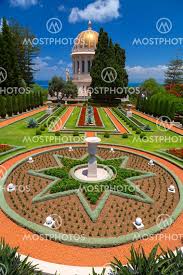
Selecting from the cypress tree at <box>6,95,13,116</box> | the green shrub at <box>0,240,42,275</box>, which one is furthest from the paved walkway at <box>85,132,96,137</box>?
the green shrub at <box>0,240,42,275</box>

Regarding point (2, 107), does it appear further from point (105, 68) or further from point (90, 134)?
point (105, 68)

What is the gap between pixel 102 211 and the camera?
11.9m

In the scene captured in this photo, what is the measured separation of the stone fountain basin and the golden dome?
89.4 metres

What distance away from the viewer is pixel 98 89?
2427 inches

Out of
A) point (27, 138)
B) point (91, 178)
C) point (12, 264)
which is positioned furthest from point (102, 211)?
point (27, 138)

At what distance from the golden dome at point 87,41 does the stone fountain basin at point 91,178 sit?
89351 mm

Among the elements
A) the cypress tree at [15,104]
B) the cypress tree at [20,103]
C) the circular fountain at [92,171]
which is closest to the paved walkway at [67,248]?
the circular fountain at [92,171]

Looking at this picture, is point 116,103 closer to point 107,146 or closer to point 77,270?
point 107,146

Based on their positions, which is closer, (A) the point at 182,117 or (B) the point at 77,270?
(B) the point at 77,270

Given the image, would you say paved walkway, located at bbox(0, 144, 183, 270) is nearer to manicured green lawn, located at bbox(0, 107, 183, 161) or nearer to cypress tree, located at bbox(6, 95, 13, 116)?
manicured green lawn, located at bbox(0, 107, 183, 161)

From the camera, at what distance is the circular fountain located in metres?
14.8

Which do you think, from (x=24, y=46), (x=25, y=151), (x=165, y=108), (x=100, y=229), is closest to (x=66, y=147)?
(x=25, y=151)

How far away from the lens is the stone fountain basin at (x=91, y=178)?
49.6ft

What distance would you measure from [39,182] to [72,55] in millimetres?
95415
